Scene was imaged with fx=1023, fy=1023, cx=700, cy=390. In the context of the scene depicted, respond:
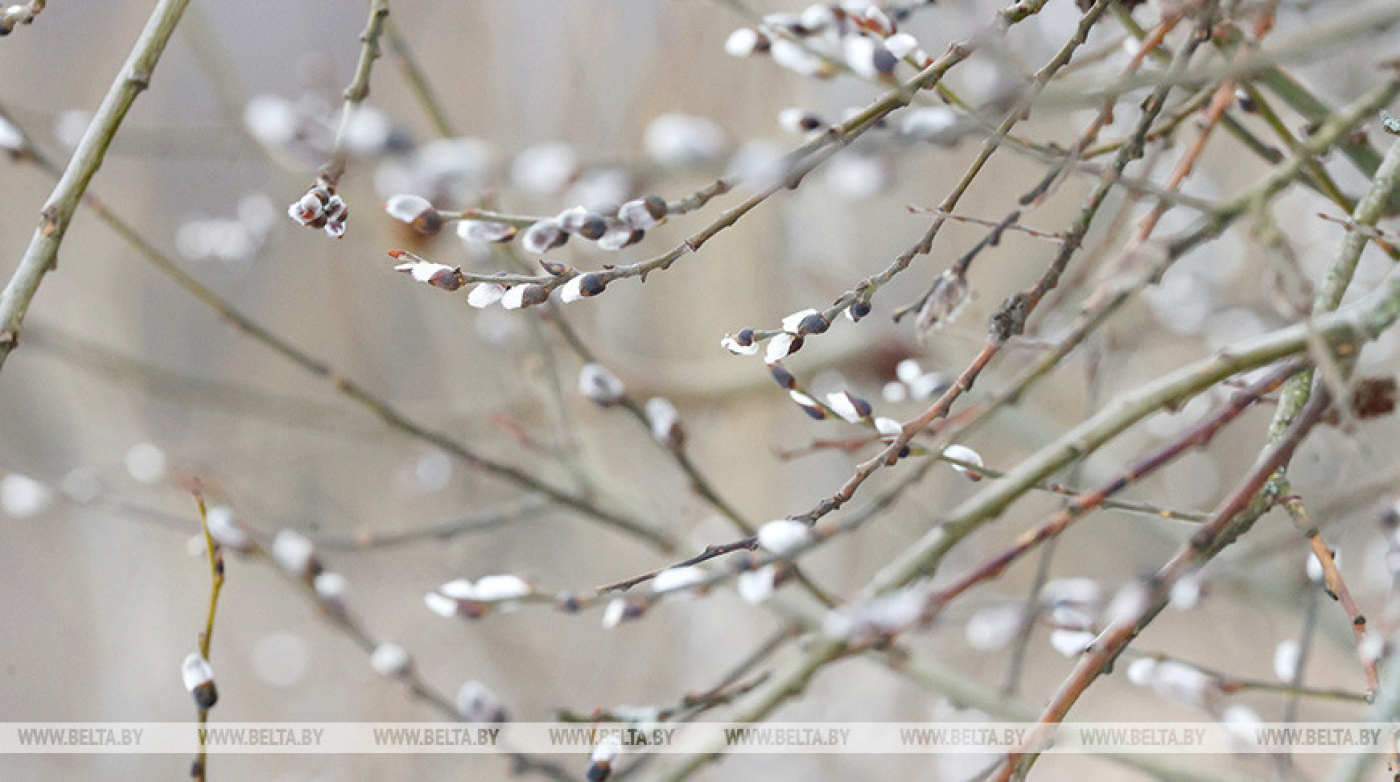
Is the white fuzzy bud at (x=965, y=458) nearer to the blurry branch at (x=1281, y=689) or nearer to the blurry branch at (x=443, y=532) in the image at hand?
the blurry branch at (x=1281, y=689)

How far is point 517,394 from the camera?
1.64 meters

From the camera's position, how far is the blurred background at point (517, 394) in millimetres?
1444

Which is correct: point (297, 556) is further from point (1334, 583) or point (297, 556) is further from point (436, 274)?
point (1334, 583)

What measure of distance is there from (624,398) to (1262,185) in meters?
0.48

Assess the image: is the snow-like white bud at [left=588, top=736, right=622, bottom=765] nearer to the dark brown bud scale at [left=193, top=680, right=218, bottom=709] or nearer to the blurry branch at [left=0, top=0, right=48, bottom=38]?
the dark brown bud scale at [left=193, top=680, right=218, bottom=709]

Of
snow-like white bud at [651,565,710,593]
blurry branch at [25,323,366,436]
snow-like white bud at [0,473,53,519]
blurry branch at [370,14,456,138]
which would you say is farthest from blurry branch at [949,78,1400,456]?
snow-like white bud at [0,473,53,519]

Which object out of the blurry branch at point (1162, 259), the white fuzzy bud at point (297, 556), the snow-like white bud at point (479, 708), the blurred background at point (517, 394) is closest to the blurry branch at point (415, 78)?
the blurred background at point (517, 394)

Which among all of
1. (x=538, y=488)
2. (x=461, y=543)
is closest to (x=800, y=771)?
(x=461, y=543)

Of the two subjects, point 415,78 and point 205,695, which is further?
point 415,78

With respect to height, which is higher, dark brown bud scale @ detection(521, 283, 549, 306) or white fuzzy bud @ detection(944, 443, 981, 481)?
dark brown bud scale @ detection(521, 283, 549, 306)

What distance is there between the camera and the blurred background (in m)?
1.44

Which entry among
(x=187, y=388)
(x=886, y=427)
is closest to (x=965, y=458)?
(x=886, y=427)

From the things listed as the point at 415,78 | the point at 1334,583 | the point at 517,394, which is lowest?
the point at 1334,583

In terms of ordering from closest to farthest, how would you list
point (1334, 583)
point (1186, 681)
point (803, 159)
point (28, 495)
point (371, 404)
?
point (803, 159)
point (1334, 583)
point (1186, 681)
point (371, 404)
point (28, 495)
